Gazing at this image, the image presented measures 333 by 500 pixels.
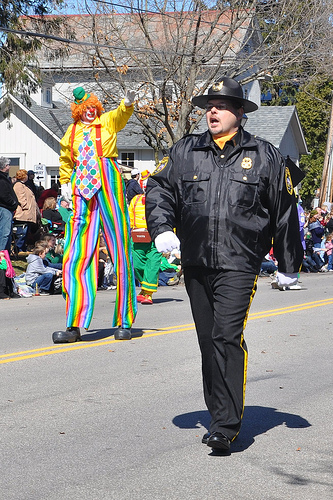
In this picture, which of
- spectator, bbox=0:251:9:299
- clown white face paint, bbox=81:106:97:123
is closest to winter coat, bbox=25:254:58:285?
spectator, bbox=0:251:9:299

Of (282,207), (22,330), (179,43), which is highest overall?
(179,43)

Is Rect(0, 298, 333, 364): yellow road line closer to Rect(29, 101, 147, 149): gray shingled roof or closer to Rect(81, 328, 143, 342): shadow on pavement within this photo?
Rect(81, 328, 143, 342): shadow on pavement

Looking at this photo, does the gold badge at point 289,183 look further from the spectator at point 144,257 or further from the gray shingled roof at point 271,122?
the gray shingled roof at point 271,122

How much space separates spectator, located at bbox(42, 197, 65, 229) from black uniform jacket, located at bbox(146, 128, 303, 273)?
14.3m

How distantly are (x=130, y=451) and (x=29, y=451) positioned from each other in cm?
59

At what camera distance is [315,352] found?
9.09m

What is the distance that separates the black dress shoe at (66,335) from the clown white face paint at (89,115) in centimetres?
209

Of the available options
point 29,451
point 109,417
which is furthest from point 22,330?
point 29,451

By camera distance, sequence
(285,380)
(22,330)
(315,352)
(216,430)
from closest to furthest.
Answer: (216,430) → (285,380) → (315,352) → (22,330)

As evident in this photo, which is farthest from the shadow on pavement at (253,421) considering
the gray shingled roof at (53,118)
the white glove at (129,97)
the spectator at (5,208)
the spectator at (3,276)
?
the gray shingled roof at (53,118)

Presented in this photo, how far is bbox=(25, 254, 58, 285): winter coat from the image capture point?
15117 millimetres

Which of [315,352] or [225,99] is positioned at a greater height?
[225,99]

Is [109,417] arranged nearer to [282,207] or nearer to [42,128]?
[282,207]

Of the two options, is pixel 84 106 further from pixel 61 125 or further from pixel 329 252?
pixel 61 125
